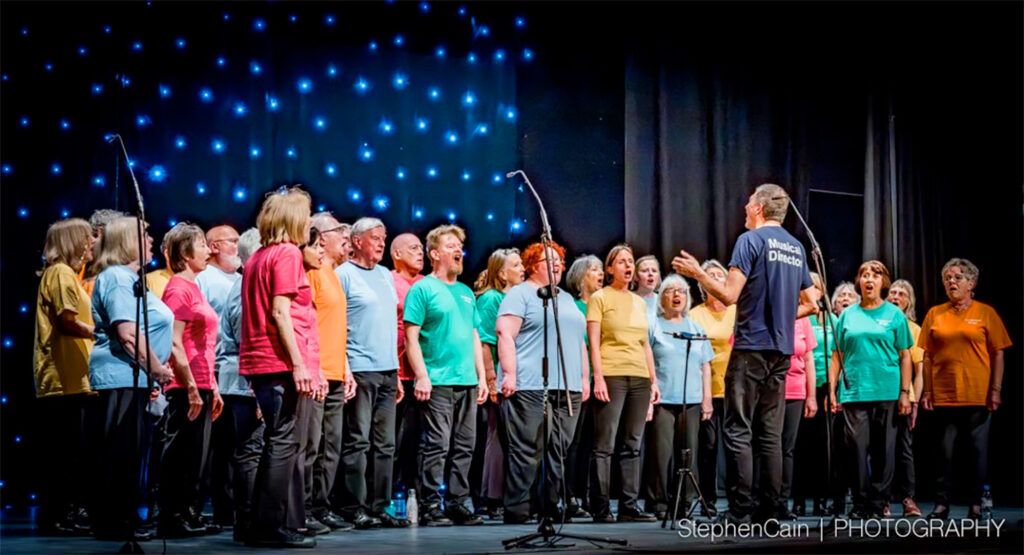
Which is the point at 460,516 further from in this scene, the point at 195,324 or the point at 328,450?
the point at 195,324

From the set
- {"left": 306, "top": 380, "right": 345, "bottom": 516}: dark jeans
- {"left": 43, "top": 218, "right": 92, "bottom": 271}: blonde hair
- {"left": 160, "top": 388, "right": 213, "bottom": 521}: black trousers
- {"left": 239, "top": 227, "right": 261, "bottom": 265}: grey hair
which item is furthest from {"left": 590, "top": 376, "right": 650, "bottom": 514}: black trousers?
{"left": 43, "top": 218, "right": 92, "bottom": 271}: blonde hair

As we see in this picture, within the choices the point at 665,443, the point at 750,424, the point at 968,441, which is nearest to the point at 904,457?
the point at 968,441

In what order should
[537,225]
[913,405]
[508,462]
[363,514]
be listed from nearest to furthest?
[363,514] → [508,462] → [913,405] → [537,225]

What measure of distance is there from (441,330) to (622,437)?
1.38 m

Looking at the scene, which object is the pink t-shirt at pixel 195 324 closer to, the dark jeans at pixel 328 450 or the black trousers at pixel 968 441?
the dark jeans at pixel 328 450

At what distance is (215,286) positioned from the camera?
20.1 feet

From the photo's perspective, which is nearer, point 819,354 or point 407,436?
point 407,436

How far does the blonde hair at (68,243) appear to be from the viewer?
5762 millimetres

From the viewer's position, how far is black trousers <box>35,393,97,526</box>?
579cm

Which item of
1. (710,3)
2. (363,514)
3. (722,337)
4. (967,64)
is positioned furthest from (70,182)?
(967,64)

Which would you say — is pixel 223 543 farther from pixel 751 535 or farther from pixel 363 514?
pixel 751 535

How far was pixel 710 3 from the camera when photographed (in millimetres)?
9805

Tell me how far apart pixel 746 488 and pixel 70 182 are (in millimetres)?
4807

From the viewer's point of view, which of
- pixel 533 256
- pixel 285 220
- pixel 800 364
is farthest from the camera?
pixel 800 364
